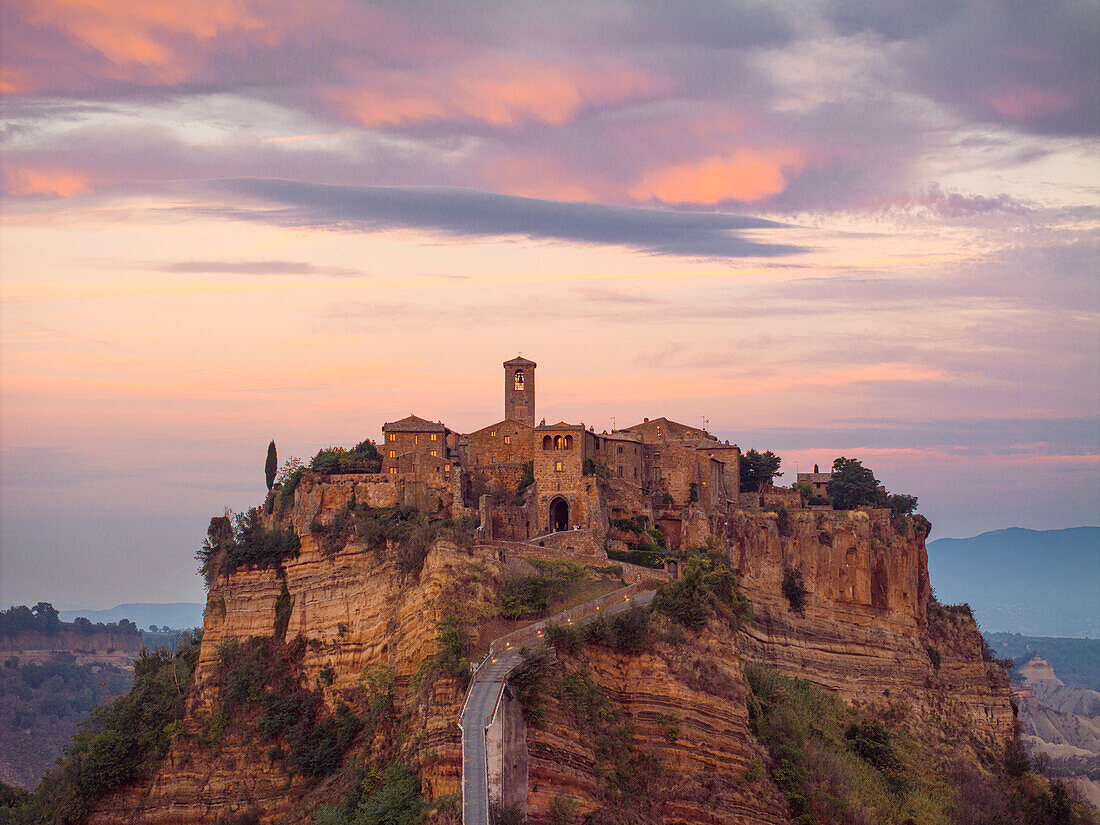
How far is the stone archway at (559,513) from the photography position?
6675 centimetres

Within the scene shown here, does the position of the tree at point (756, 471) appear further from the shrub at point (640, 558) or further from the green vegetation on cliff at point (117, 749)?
the green vegetation on cliff at point (117, 749)

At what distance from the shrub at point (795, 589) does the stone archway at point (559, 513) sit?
1243cm

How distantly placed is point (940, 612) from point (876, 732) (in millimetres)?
15706

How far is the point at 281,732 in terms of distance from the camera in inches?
2328

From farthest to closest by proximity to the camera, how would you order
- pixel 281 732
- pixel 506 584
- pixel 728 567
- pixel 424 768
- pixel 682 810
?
1. pixel 728 567
2. pixel 281 732
3. pixel 506 584
4. pixel 682 810
5. pixel 424 768

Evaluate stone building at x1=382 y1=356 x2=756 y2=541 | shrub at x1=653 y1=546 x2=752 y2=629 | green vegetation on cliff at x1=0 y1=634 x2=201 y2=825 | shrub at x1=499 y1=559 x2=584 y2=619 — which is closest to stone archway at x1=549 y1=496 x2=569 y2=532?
stone building at x1=382 y1=356 x2=756 y2=541

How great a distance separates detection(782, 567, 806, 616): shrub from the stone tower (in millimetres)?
16190

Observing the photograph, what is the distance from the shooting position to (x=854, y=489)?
8225cm

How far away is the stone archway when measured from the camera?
219 feet

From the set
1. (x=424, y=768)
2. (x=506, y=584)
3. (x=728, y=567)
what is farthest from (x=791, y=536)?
(x=424, y=768)

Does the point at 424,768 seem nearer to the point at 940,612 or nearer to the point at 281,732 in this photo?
the point at 281,732

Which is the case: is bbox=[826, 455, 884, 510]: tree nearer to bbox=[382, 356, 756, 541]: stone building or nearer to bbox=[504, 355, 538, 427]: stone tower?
bbox=[382, 356, 756, 541]: stone building

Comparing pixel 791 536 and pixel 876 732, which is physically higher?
pixel 791 536

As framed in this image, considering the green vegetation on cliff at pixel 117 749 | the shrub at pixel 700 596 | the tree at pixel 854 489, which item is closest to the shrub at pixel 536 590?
the shrub at pixel 700 596
